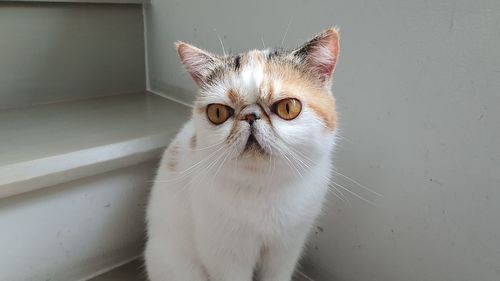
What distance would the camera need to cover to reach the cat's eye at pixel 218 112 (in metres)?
0.70

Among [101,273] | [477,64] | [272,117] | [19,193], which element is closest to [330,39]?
[272,117]

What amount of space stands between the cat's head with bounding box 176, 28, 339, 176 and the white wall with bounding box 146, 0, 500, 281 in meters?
0.20

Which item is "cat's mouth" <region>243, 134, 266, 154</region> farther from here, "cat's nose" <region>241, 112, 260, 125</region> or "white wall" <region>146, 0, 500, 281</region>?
"white wall" <region>146, 0, 500, 281</region>

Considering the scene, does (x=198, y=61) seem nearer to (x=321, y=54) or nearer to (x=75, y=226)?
(x=321, y=54)

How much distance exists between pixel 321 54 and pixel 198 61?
0.24 m

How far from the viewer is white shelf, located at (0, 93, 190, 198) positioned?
38.3 inches

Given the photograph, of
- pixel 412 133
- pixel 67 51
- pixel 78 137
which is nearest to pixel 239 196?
pixel 412 133

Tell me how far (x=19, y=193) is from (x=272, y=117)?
2.32ft

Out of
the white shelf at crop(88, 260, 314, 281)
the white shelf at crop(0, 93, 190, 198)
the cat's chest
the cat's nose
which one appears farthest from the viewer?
the white shelf at crop(88, 260, 314, 281)

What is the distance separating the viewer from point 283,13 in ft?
3.51

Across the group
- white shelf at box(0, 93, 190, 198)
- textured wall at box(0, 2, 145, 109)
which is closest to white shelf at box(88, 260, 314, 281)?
white shelf at box(0, 93, 190, 198)

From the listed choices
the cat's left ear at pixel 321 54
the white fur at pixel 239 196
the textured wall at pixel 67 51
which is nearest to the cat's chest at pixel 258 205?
the white fur at pixel 239 196

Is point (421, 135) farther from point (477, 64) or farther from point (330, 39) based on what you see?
point (330, 39)

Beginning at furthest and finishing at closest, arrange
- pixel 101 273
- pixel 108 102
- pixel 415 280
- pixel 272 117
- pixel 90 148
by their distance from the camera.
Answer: pixel 108 102 < pixel 101 273 < pixel 90 148 < pixel 415 280 < pixel 272 117
